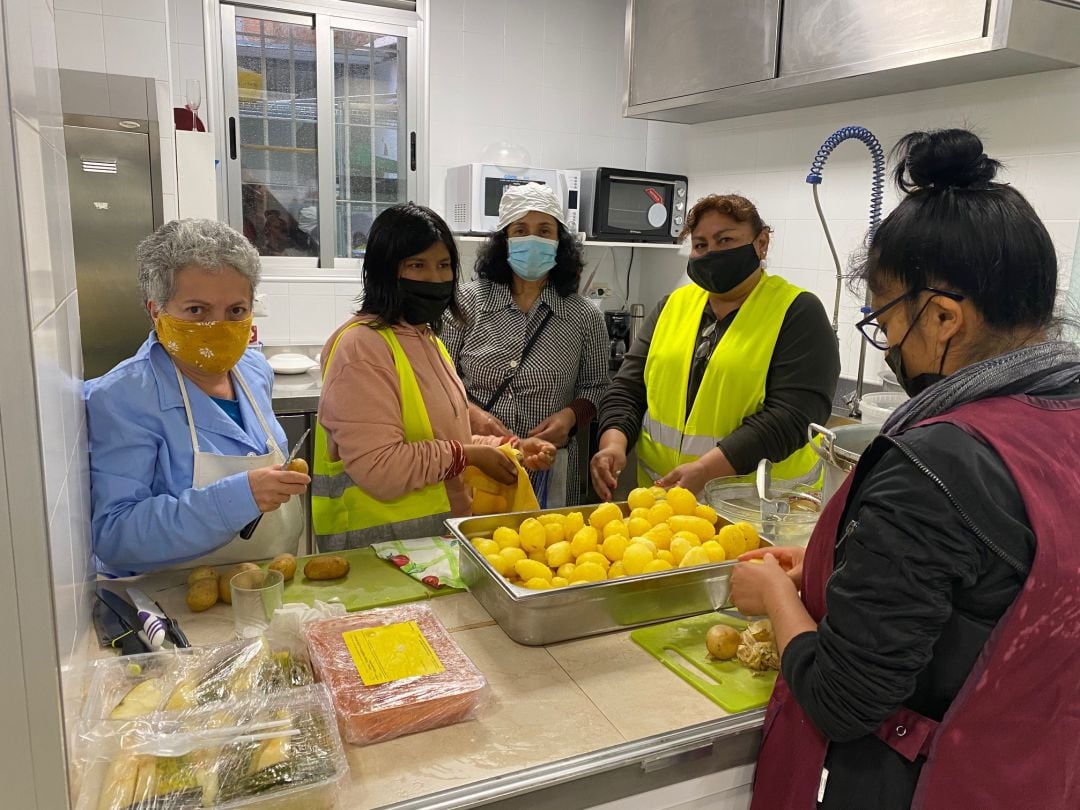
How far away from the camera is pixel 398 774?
1.00m

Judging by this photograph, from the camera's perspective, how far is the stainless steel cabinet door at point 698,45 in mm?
2943

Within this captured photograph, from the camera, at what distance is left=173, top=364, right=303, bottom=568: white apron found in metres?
1.57

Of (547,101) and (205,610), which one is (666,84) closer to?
(547,101)

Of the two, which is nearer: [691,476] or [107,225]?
[691,476]

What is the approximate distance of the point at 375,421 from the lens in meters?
1.83

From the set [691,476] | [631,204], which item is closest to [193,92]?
[631,204]

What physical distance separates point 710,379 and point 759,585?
1.14m

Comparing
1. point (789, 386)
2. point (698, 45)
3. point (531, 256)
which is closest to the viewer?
point (789, 386)

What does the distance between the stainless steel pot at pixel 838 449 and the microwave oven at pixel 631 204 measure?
262cm

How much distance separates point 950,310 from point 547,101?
3.73m

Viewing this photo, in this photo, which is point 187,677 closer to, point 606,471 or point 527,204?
point 606,471

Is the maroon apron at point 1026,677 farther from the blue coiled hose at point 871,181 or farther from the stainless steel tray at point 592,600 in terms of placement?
the blue coiled hose at point 871,181

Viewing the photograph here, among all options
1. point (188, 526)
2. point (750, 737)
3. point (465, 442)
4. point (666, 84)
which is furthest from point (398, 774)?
point (666, 84)

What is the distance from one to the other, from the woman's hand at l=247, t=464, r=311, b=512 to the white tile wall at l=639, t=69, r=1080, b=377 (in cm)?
220
